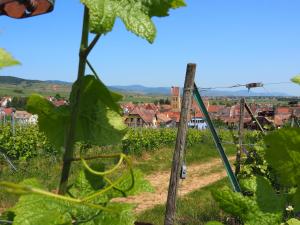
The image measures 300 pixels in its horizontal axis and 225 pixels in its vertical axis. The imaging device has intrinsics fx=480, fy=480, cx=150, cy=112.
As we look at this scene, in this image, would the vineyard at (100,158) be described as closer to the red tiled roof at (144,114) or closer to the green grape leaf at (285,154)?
the green grape leaf at (285,154)

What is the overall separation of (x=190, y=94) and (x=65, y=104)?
323 cm

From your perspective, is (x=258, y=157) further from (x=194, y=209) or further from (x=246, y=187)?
(x=246, y=187)

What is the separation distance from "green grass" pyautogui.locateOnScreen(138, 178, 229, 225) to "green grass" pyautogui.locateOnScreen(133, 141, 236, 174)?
440 centimetres

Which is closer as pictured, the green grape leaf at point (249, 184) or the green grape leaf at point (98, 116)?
the green grape leaf at point (98, 116)

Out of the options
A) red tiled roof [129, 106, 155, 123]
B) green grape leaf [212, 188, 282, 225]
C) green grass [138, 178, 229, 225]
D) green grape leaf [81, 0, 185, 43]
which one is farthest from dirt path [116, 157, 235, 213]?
red tiled roof [129, 106, 155, 123]

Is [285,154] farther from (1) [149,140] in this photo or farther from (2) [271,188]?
(1) [149,140]

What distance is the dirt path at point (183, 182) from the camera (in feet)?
36.5

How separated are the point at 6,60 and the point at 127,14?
0.16 meters

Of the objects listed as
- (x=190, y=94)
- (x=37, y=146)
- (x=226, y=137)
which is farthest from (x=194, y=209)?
(x=226, y=137)

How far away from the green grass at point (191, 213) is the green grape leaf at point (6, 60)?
22.2 ft

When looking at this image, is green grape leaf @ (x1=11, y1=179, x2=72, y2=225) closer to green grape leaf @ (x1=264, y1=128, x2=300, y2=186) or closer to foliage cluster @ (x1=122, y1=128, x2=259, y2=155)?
green grape leaf @ (x1=264, y1=128, x2=300, y2=186)

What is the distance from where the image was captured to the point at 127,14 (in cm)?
60

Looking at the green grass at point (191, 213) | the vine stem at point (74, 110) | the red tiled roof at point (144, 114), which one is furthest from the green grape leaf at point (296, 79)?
the red tiled roof at point (144, 114)

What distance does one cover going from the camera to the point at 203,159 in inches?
757
